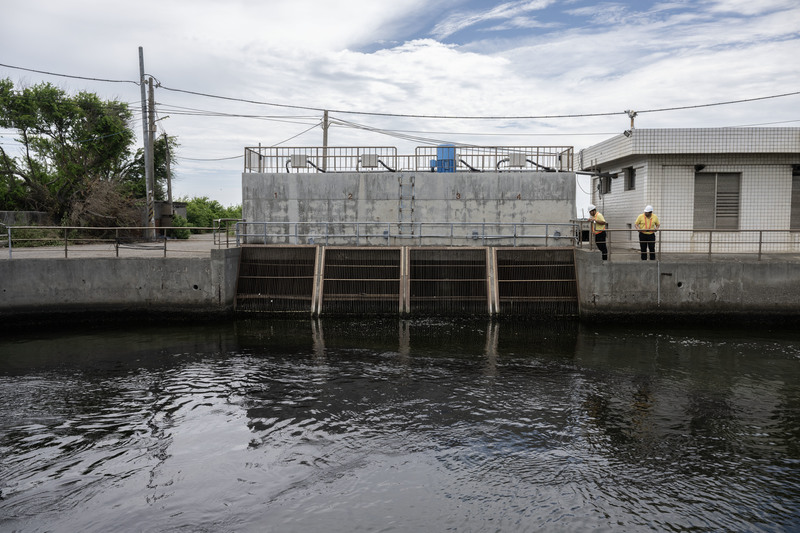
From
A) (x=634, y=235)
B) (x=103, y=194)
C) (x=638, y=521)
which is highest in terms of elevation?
(x=103, y=194)

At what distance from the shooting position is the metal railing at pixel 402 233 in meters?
19.6

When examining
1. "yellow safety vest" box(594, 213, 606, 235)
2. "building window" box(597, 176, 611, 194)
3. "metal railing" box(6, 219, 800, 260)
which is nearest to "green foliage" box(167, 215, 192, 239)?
"metal railing" box(6, 219, 800, 260)

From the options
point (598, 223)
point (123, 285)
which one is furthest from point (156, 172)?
point (598, 223)

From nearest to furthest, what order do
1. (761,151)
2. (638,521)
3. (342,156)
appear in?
(638,521) → (761,151) → (342,156)

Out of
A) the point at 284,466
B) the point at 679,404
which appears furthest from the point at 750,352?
the point at 284,466

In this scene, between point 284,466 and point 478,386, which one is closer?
point 284,466

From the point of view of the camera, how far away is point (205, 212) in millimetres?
45938

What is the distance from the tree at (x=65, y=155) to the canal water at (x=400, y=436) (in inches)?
640

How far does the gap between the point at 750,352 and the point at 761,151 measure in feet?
28.6

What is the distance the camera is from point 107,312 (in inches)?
670

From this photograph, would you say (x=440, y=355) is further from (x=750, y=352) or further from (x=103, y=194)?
(x=103, y=194)

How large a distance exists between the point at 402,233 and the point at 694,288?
360 inches

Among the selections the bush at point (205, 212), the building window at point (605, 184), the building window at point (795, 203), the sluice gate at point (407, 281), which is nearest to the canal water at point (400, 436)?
the sluice gate at point (407, 281)

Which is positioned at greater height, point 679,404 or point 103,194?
point 103,194
